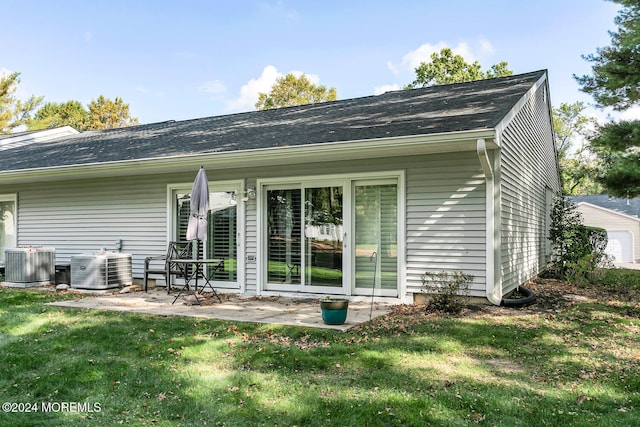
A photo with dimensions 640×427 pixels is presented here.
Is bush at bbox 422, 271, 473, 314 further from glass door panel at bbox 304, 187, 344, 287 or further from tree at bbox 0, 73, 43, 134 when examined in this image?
tree at bbox 0, 73, 43, 134

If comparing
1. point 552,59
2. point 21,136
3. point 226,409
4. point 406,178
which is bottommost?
point 226,409

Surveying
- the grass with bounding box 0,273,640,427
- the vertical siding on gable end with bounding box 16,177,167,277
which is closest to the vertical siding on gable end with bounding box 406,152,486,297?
the grass with bounding box 0,273,640,427

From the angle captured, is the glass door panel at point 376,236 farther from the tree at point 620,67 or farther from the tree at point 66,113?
the tree at point 66,113

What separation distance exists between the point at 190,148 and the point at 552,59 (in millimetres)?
→ 15793

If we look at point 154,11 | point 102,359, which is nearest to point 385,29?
point 154,11

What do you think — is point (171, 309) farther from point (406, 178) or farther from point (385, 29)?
point (385, 29)

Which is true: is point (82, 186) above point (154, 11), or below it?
below

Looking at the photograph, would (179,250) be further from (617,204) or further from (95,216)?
(617,204)

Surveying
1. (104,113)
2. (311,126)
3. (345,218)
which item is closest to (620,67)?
(311,126)

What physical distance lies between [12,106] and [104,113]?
253 inches

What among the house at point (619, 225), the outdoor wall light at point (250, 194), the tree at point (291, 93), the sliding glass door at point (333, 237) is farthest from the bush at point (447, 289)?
the tree at point (291, 93)

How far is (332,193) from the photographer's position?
22.9 feet

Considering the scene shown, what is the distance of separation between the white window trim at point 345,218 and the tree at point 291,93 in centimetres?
2235

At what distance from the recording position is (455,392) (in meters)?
3.16
